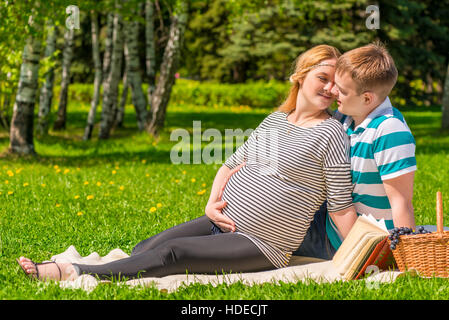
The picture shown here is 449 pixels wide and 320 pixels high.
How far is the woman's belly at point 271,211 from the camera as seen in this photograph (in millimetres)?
3234

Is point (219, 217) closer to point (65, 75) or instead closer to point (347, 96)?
point (347, 96)

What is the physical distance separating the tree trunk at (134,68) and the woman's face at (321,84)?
9.91m

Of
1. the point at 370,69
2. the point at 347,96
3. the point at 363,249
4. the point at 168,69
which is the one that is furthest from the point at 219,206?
the point at 168,69

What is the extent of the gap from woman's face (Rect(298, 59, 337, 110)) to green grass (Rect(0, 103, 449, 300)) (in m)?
1.03

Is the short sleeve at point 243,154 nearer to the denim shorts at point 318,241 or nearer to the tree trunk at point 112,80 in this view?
the denim shorts at point 318,241

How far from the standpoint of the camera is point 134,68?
13375mm

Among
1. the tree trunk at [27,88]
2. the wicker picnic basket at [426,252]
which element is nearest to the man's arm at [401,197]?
the wicker picnic basket at [426,252]

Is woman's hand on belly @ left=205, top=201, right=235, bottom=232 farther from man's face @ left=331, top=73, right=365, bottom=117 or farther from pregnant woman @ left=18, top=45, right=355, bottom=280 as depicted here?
man's face @ left=331, top=73, right=365, bottom=117

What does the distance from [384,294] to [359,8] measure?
2346 centimetres

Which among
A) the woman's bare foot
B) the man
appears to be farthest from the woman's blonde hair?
the woman's bare foot

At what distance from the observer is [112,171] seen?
26.1 ft

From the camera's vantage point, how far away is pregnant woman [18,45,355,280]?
125 inches

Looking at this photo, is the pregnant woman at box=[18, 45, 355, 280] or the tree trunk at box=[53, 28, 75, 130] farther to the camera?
the tree trunk at box=[53, 28, 75, 130]
